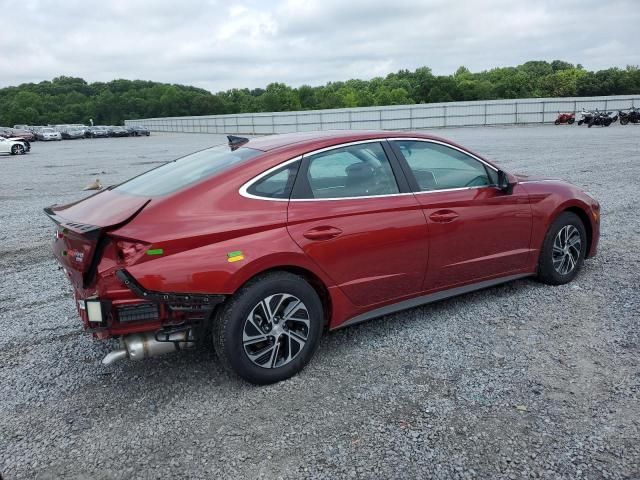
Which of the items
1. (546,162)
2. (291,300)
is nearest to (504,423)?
(291,300)

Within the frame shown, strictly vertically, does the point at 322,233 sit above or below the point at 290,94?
below

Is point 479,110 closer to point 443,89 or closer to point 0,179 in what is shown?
point 0,179

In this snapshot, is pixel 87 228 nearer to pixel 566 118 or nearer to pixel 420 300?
pixel 420 300

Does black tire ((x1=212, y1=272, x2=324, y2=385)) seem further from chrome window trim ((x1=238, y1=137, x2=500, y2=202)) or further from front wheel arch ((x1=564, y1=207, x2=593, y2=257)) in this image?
front wheel arch ((x1=564, y1=207, x2=593, y2=257))

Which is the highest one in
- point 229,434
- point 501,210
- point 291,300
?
point 501,210

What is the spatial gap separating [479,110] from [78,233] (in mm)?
44785

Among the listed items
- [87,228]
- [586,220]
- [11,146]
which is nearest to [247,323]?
[87,228]

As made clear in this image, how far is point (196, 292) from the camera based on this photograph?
3.31 meters

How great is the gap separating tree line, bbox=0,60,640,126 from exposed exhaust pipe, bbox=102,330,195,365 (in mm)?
84861

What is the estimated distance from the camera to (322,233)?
148 inches

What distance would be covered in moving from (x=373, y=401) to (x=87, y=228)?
2.08 meters

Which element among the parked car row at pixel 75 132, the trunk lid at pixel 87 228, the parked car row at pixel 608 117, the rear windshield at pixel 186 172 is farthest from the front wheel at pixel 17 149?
the parked car row at pixel 608 117

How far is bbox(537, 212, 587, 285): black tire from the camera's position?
5.15m

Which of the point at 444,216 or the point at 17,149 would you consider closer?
the point at 444,216
